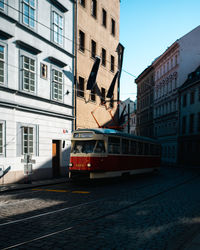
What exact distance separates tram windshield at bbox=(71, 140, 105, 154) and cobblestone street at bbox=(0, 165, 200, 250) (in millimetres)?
4340

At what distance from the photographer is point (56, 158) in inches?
808

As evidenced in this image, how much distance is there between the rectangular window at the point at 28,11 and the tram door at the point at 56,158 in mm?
7799

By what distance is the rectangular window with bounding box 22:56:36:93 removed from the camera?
17.0 metres

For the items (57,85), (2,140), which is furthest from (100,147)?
(57,85)

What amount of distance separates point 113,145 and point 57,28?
9558 millimetres

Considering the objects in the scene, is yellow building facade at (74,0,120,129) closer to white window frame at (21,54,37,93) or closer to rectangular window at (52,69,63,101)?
rectangular window at (52,69,63,101)

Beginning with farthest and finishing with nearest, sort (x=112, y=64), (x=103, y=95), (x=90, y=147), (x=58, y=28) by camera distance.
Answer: (x=112, y=64), (x=103, y=95), (x=58, y=28), (x=90, y=147)

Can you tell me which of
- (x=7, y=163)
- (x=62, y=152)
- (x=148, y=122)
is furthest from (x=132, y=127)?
(x=7, y=163)

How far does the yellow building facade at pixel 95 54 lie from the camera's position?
23.8 metres

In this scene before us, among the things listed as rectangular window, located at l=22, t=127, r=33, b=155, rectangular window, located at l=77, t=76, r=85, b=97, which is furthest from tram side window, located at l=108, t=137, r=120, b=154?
rectangular window, located at l=77, t=76, r=85, b=97

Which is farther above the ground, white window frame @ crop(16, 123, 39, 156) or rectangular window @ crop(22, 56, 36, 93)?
rectangular window @ crop(22, 56, 36, 93)

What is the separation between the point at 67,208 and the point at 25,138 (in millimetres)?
8902

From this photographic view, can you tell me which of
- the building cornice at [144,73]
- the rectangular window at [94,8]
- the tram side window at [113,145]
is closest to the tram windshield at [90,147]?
the tram side window at [113,145]

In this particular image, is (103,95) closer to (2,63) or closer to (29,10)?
(29,10)
